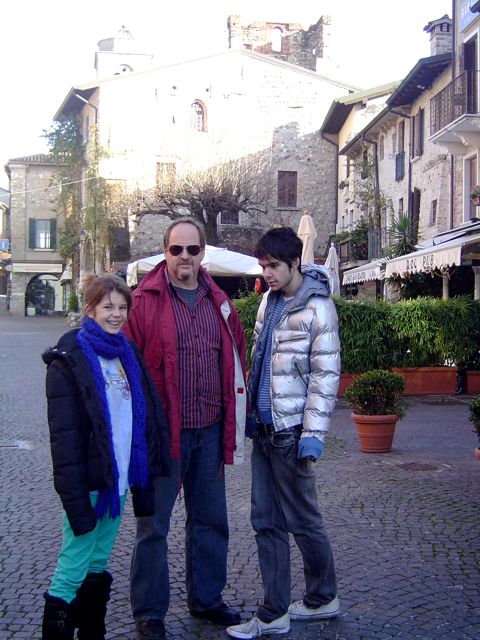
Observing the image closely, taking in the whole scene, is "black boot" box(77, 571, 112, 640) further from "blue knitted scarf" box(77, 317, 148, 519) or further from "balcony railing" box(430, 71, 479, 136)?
"balcony railing" box(430, 71, 479, 136)

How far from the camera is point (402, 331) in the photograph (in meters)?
13.4

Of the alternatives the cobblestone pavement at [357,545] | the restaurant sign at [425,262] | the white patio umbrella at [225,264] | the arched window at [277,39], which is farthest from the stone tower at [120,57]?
the cobblestone pavement at [357,545]

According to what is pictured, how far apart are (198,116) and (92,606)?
111ft

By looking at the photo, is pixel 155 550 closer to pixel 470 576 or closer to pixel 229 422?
pixel 229 422

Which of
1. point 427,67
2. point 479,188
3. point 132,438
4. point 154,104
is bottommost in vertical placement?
point 132,438

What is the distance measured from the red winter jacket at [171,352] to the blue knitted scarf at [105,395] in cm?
16

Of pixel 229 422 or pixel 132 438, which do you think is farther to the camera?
pixel 229 422

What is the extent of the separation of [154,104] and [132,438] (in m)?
33.4

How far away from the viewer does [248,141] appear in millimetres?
36281

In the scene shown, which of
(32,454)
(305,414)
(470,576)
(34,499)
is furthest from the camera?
(32,454)

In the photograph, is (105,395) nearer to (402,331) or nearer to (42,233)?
(402,331)

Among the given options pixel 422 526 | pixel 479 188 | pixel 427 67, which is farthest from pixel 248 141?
pixel 422 526

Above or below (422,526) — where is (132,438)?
above

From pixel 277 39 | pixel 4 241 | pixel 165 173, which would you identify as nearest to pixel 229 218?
pixel 165 173
